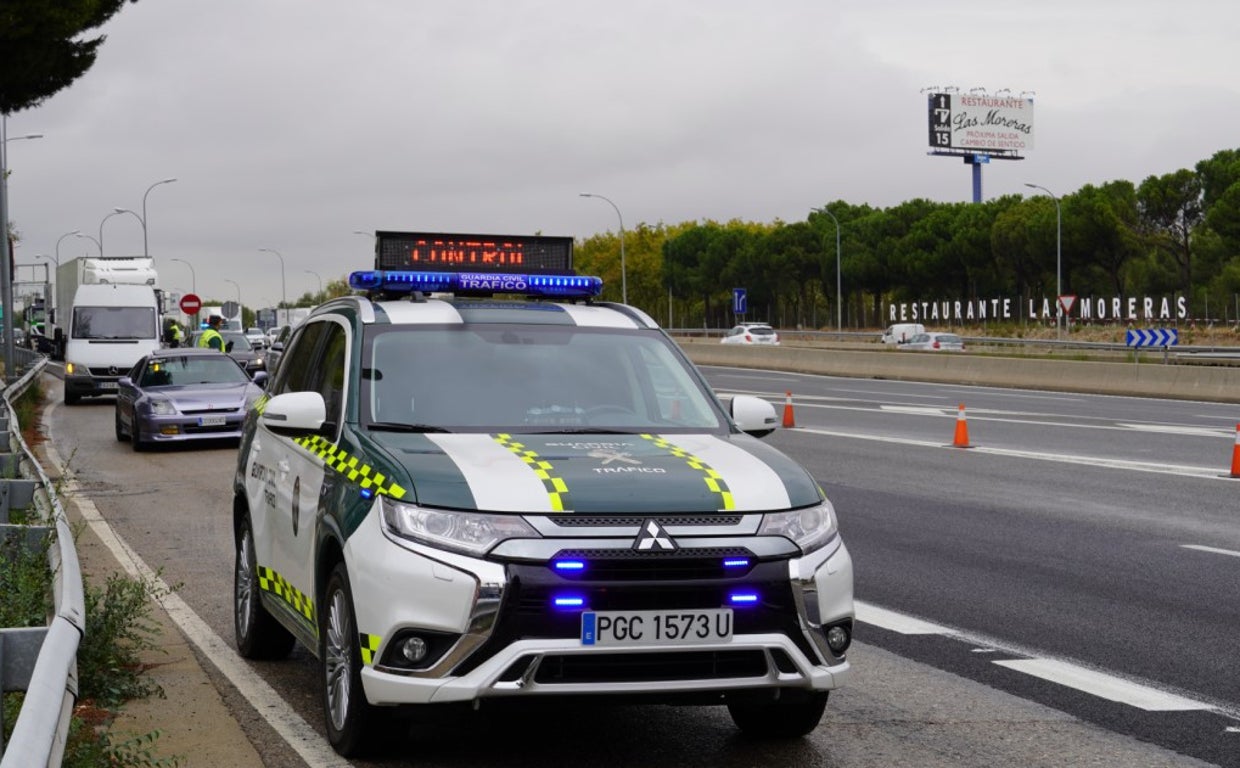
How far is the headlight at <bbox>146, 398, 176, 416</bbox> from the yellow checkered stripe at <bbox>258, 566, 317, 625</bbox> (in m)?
16.4

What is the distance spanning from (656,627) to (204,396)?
19.6 meters

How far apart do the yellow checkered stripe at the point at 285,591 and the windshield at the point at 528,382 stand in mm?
804

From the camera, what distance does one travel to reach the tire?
26.8ft

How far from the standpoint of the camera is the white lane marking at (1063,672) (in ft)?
24.0

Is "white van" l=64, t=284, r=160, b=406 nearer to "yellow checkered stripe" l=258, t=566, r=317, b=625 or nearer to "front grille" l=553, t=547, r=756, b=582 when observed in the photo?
"yellow checkered stripe" l=258, t=566, r=317, b=625

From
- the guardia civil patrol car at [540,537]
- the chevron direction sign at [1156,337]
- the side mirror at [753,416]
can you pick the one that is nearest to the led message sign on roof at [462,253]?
the guardia civil patrol car at [540,537]

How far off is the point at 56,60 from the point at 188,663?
2476cm

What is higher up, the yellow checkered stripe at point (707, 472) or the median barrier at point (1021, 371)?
the yellow checkered stripe at point (707, 472)

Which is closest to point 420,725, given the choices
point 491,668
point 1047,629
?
point 491,668

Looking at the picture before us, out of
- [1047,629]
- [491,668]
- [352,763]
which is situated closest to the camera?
[491,668]

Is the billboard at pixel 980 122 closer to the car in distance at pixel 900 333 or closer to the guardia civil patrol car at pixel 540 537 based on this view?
the car in distance at pixel 900 333

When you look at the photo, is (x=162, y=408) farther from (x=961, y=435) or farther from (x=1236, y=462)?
(x=1236, y=462)

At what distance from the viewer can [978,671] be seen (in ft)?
26.4

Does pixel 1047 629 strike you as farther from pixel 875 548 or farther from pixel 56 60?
pixel 56 60
